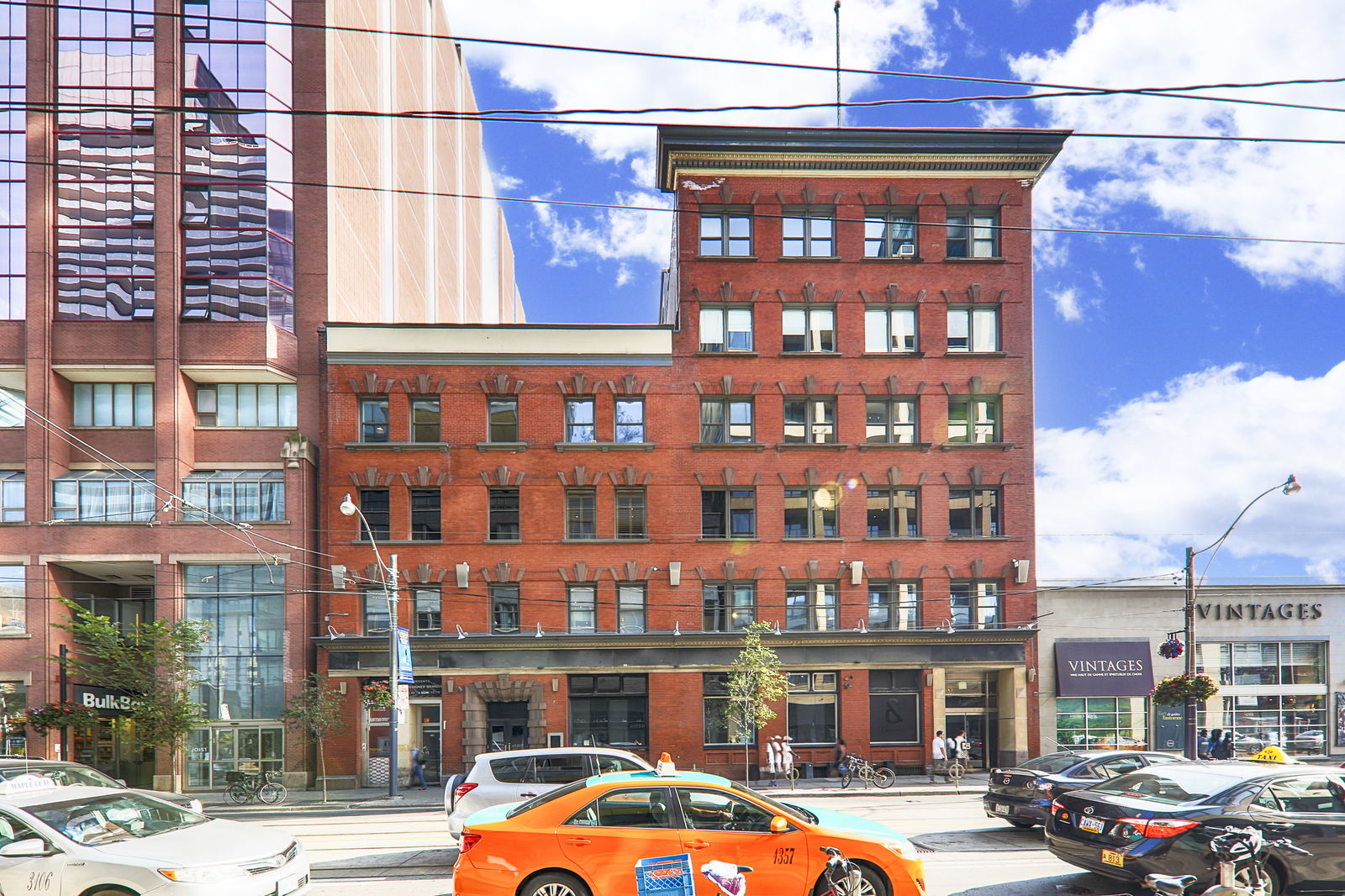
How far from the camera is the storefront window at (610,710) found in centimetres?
3500

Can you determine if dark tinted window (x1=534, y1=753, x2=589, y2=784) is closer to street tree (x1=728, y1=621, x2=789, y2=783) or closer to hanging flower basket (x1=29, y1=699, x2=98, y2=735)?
street tree (x1=728, y1=621, x2=789, y2=783)

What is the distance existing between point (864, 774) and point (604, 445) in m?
13.6

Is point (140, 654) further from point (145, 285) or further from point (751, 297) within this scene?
point (751, 297)

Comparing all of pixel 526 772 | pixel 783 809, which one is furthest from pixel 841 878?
pixel 526 772

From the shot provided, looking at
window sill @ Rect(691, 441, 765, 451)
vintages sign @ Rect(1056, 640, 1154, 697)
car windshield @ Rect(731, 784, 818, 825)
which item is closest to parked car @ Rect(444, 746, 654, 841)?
car windshield @ Rect(731, 784, 818, 825)

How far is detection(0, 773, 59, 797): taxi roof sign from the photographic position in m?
12.9

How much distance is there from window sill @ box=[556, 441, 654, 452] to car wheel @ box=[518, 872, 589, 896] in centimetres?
2478

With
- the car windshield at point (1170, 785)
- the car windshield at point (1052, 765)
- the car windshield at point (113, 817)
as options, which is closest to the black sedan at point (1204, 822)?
the car windshield at point (1170, 785)

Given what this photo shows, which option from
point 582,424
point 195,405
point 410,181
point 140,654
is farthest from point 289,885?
point 410,181

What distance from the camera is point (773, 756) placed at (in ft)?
107

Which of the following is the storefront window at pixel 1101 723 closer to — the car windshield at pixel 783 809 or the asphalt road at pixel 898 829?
the asphalt road at pixel 898 829

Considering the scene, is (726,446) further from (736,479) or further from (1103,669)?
(1103,669)

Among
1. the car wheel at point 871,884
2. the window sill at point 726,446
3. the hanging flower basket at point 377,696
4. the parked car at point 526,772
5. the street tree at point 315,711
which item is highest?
the window sill at point 726,446

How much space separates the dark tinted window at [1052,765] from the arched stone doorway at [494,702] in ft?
58.9
